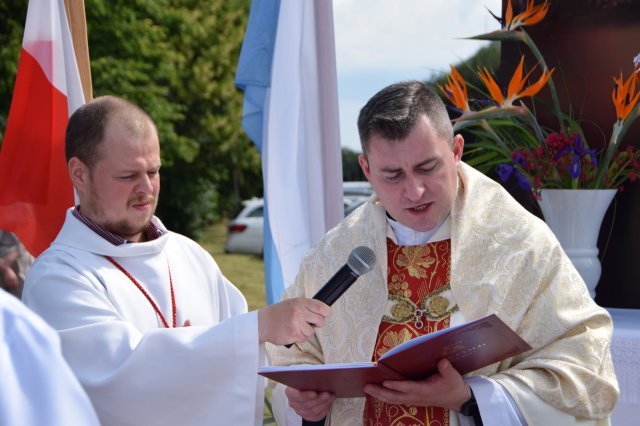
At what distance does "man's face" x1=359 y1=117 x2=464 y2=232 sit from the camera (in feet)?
9.23

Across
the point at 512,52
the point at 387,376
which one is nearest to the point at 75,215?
the point at 387,376

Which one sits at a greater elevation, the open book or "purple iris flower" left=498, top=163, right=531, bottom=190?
"purple iris flower" left=498, top=163, right=531, bottom=190

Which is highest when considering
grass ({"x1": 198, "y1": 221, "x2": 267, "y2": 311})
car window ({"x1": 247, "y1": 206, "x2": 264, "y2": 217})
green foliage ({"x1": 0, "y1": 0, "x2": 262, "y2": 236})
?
green foliage ({"x1": 0, "y1": 0, "x2": 262, "y2": 236})

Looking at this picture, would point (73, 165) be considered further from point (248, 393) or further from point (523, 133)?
point (523, 133)

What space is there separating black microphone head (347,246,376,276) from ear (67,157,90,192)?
3.90 feet

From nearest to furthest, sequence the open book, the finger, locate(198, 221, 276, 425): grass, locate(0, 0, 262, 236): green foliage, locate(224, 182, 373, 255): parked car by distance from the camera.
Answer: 1. the open book
2. the finger
3. locate(198, 221, 276, 425): grass
4. locate(0, 0, 262, 236): green foliage
5. locate(224, 182, 373, 255): parked car

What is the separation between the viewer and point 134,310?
309 cm

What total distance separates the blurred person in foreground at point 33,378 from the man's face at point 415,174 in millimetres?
1741

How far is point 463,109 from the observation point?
447cm

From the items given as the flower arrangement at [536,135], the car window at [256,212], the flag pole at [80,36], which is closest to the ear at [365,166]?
the flower arrangement at [536,135]

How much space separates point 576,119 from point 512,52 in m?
0.55

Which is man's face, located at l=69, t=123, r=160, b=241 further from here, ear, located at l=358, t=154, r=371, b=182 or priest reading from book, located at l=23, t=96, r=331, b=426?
ear, located at l=358, t=154, r=371, b=182

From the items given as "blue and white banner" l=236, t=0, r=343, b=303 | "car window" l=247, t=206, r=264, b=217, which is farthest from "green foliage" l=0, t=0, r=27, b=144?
"blue and white banner" l=236, t=0, r=343, b=303

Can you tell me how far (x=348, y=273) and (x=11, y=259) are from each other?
213 centimetres
